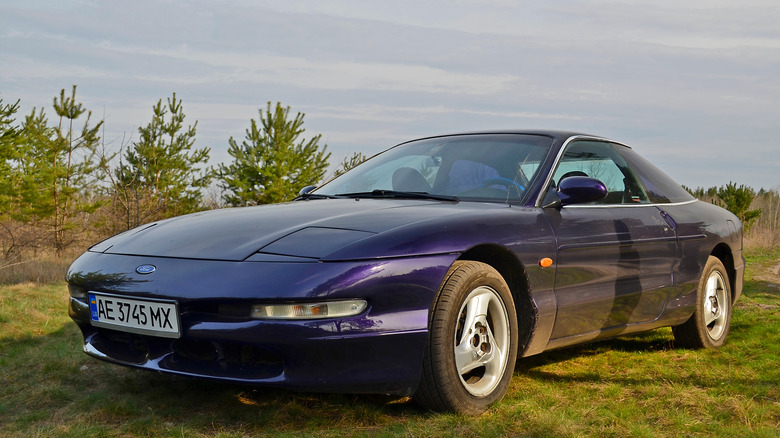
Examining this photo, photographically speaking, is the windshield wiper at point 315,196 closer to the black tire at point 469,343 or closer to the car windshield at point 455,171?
the car windshield at point 455,171

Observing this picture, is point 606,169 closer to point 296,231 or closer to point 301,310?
point 296,231

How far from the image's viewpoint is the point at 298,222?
3.21 metres

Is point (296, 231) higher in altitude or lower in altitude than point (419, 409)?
higher

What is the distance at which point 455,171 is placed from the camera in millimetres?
4129

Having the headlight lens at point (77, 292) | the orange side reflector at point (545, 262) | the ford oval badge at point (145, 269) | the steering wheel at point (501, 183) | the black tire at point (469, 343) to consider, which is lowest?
the black tire at point (469, 343)

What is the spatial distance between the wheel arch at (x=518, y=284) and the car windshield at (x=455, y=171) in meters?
0.43

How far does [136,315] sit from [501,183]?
199cm

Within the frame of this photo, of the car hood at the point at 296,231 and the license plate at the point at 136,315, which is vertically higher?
the car hood at the point at 296,231

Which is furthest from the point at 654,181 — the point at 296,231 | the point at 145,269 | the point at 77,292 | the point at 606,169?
the point at 77,292

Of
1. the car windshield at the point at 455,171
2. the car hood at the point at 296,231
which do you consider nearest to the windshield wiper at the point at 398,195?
the car windshield at the point at 455,171

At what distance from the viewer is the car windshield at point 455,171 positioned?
12.8 ft

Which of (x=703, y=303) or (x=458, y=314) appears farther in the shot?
(x=703, y=303)

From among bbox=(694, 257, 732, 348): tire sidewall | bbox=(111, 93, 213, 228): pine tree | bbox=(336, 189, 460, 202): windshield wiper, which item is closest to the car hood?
bbox=(336, 189, 460, 202): windshield wiper

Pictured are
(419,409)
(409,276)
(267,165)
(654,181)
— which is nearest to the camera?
(409,276)
